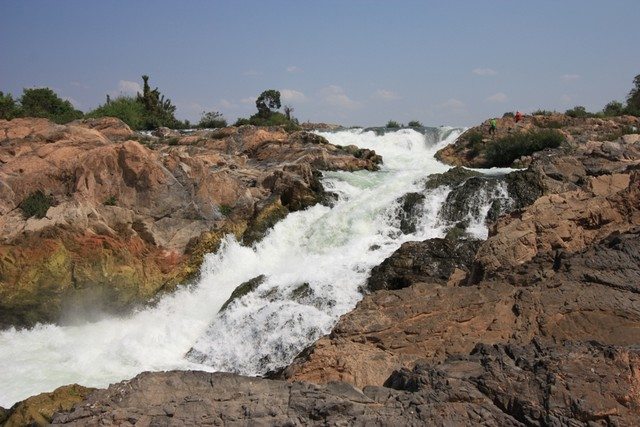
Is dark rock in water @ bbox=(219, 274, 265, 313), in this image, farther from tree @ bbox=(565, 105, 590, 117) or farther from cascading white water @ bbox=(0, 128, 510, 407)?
tree @ bbox=(565, 105, 590, 117)

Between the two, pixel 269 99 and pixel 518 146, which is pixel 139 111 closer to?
pixel 269 99

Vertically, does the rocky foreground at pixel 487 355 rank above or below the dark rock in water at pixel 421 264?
above

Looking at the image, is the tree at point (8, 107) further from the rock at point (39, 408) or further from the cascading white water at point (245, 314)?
the rock at point (39, 408)

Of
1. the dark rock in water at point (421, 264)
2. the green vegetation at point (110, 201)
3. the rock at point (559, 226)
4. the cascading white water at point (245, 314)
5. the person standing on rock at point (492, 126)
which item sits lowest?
the cascading white water at point (245, 314)

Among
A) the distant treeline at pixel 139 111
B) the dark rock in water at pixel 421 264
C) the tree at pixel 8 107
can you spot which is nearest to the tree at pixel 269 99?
the distant treeline at pixel 139 111

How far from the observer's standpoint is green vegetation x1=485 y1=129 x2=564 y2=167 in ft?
73.9

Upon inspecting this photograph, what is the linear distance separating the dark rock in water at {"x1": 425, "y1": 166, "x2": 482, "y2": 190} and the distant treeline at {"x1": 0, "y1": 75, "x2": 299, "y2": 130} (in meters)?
20.6

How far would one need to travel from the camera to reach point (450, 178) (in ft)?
55.4

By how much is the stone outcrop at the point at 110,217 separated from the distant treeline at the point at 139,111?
21.0 meters

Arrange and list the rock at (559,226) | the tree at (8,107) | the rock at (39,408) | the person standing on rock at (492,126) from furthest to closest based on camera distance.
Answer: the tree at (8,107) < the person standing on rock at (492,126) < the rock at (559,226) < the rock at (39,408)

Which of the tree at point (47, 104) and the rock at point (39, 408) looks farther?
the tree at point (47, 104)

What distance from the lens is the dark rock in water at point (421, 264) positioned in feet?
36.2

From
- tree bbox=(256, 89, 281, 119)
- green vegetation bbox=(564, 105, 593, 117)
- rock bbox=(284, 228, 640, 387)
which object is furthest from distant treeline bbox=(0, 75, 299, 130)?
rock bbox=(284, 228, 640, 387)

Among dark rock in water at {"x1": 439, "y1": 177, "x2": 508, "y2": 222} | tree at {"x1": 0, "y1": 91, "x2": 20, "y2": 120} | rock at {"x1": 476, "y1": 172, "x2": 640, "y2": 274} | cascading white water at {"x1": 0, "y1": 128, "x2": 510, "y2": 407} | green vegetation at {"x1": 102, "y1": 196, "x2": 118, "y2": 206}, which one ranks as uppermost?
tree at {"x1": 0, "y1": 91, "x2": 20, "y2": 120}
